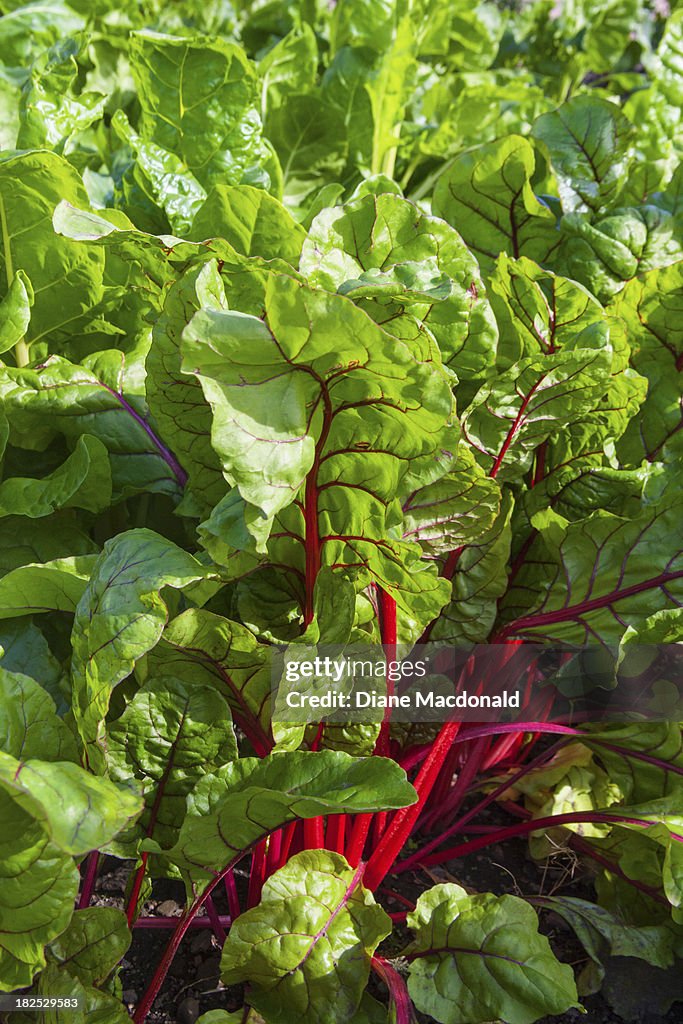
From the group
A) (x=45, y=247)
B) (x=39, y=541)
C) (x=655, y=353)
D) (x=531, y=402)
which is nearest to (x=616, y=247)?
(x=655, y=353)

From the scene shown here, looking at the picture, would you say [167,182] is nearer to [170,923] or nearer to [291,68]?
[291,68]

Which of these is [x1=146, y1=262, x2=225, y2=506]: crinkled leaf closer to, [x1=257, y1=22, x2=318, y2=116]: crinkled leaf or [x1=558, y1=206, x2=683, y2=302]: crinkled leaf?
[x1=558, y1=206, x2=683, y2=302]: crinkled leaf

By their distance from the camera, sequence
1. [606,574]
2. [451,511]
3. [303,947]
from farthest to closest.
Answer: [606,574] → [451,511] → [303,947]

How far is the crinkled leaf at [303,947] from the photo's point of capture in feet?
3.22

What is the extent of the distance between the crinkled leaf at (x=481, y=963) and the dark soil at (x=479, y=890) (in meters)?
0.11

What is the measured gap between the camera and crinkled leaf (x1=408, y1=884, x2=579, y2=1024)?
3.22 feet

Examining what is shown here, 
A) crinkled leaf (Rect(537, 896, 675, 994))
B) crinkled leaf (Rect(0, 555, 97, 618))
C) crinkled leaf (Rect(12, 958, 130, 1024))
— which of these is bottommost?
crinkled leaf (Rect(537, 896, 675, 994))

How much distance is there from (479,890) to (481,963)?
0.27 meters

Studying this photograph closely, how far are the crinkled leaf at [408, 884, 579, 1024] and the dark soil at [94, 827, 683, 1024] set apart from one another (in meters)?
0.11

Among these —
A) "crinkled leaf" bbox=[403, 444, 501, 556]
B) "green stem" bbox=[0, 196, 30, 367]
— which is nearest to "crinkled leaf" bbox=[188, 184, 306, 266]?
"green stem" bbox=[0, 196, 30, 367]

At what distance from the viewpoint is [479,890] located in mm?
1283

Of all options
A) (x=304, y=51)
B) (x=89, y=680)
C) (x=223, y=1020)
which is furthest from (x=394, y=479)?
(x=304, y=51)

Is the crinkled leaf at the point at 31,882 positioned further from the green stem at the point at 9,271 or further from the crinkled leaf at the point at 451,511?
the green stem at the point at 9,271

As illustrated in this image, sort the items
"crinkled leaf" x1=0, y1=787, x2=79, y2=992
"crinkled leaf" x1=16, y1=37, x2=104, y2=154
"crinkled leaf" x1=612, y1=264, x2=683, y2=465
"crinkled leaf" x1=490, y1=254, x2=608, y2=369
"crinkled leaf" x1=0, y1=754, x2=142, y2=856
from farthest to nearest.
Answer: "crinkled leaf" x1=16, y1=37, x2=104, y2=154 → "crinkled leaf" x1=612, y1=264, x2=683, y2=465 → "crinkled leaf" x1=490, y1=254, x2=608, y2=369 → "crinkled leaf" x1=0, y1=787, x2=79, y2=992 → "crinkled leaf" x1=0, y1=754, x2=142, y2=856
